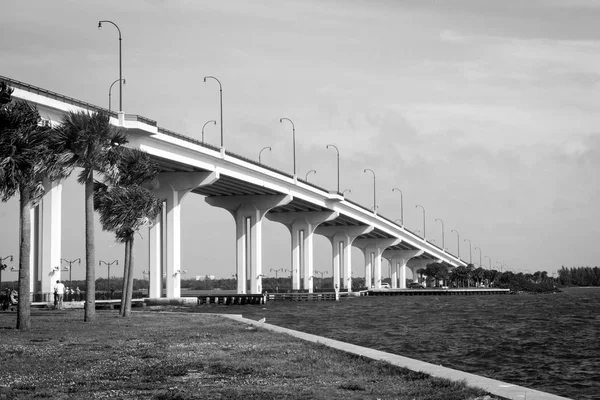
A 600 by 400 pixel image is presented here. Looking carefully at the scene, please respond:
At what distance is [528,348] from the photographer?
123 ft

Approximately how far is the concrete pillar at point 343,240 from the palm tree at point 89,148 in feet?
345

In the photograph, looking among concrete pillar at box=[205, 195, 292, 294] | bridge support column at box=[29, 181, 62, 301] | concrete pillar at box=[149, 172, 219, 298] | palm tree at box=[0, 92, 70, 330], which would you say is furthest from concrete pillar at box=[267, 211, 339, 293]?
palm tree at box=[0, 92, 70, 330]

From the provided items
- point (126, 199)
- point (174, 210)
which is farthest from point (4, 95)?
point (174, 210)

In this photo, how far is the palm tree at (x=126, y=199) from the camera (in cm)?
4741

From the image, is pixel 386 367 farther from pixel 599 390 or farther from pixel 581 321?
pixel 581 321

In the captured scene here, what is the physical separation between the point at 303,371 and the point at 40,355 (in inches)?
326

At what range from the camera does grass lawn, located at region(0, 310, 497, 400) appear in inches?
619

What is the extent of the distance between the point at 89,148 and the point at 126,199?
7.67 meters

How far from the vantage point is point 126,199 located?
47469mm

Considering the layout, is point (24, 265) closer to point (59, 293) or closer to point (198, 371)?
point (198, 371)

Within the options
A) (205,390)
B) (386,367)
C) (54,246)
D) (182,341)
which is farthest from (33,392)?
(54,246)

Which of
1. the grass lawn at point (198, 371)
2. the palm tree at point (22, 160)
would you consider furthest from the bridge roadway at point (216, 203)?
the grass lawn at point (198, 371)

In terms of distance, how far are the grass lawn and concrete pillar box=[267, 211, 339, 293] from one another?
97.5 m

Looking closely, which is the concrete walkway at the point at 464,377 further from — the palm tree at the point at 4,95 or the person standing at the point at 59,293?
the person standing at the point at 59,293
